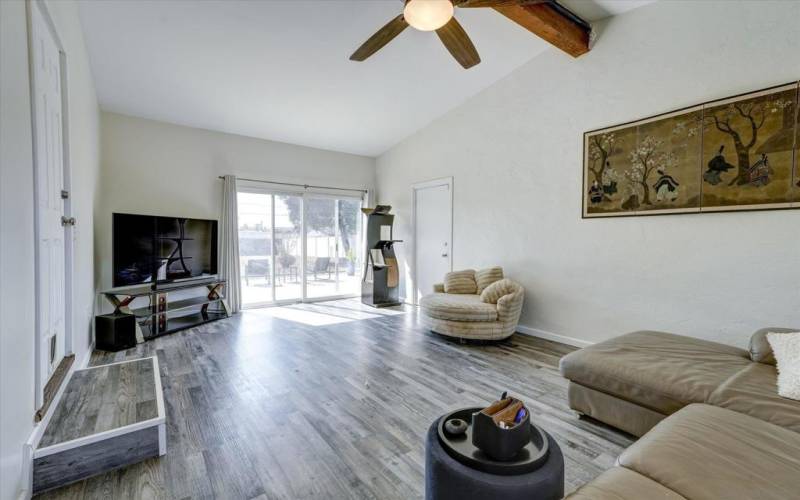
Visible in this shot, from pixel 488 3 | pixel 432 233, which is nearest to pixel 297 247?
pixel 432 233

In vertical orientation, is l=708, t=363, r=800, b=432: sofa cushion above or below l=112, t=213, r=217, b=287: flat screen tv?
below

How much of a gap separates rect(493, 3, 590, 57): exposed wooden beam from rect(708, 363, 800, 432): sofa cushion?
9.58ft

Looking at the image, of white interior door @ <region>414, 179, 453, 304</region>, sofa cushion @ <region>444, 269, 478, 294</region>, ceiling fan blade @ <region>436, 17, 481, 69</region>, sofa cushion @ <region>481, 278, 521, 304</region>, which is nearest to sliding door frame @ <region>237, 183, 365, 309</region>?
white interior door @ <region>414, 179, 453, 304</region>

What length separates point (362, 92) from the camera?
4.56 m

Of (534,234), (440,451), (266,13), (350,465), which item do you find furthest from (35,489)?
(534,234)

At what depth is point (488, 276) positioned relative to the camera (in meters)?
4.42

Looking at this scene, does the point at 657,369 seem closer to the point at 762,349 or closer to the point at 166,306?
the point at 762,349

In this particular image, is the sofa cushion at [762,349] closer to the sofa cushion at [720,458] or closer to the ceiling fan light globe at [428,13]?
the sofa cushion at [720,458]

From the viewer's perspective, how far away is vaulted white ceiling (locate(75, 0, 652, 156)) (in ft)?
10.1

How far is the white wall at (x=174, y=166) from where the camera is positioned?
4.43 meters

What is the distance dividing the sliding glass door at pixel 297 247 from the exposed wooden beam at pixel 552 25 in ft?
14.1

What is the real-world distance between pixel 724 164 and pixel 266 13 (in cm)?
411

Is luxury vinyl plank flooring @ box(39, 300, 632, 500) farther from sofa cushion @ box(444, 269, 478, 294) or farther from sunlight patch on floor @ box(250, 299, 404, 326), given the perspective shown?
sofa cushion @ box(444, 269, 478, 294)

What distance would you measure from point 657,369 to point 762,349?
735 millimetres
